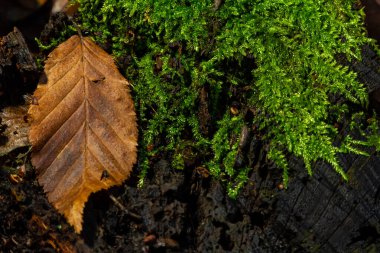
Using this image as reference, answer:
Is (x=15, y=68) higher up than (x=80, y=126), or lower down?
higher up

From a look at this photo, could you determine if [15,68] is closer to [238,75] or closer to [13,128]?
[13,128]

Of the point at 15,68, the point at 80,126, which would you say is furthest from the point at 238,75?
the point at 15,68

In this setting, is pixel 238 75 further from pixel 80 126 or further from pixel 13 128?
pixel 13 128

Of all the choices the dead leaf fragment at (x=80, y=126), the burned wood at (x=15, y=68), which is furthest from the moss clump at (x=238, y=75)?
the burned wood at (x=15, y=68)

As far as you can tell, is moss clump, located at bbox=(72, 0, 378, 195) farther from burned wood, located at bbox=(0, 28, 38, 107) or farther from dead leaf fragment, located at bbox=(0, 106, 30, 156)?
dead leaf fragment, located at bbox=(0, 106, 30, 156)

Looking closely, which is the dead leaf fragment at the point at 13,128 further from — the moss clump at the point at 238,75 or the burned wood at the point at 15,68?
the moss clump at the point at 238,75
